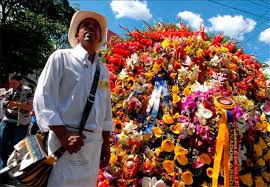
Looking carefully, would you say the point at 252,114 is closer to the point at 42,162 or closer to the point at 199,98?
the point at 199,98

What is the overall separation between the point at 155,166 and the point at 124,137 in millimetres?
449

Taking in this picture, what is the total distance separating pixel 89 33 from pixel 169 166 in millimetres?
1519

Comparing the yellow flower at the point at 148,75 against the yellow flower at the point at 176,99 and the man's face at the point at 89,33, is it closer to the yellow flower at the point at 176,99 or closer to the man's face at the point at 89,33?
the yellow flower at the point at 176,99

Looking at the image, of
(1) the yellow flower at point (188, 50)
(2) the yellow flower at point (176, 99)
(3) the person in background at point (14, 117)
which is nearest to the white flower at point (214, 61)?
(1) the yellow flower at point (188, 50)

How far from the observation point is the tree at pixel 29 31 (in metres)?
24.1

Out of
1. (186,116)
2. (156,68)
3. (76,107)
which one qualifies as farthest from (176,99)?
(76,107)

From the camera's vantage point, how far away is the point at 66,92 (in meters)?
2.90

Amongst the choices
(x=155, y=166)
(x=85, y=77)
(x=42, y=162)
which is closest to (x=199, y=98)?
(x=155, y=166)

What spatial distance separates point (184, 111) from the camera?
4.18 m

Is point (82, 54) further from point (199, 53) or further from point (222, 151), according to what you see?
point (199, 53)

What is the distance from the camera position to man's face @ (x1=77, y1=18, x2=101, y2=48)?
312 centimetres

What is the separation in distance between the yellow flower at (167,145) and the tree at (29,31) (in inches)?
820

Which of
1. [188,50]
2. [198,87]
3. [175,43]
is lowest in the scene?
[198,87]

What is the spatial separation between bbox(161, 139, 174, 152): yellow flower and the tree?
20833 mm
